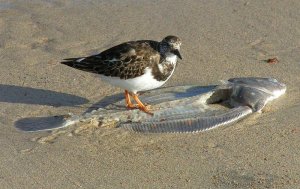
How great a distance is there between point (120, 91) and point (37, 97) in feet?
3.24

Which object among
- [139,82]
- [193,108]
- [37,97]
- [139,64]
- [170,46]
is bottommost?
[193,108]

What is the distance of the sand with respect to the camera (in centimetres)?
604

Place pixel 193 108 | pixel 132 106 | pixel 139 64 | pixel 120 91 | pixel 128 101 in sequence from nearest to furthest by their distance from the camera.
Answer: pixel 139 64 → pixel 193 108 → pixel 132 106 → pixel 128 101 → pixel 120 91

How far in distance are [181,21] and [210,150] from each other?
3.62 m

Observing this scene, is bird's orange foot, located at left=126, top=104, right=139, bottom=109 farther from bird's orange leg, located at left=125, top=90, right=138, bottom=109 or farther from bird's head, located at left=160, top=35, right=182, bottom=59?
bird's head, located at left=160, top=35, right=182, bottom=59

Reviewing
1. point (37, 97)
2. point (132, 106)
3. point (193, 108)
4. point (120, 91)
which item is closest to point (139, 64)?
point (132, 106)

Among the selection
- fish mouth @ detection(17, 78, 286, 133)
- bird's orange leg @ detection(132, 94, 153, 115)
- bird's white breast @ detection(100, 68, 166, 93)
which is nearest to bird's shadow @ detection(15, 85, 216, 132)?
fish mouth @ detection(17, 78, 286, 133)

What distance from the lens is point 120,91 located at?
793 cm

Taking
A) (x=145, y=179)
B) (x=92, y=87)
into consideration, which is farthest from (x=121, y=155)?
(x=92, y=87)

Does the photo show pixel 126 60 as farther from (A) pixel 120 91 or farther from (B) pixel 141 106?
(A) pixel 120 91

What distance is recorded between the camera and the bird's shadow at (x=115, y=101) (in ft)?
22.7

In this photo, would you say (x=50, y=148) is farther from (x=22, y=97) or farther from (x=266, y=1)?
(x=266, y=1)

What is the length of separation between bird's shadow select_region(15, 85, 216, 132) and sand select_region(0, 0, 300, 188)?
97mm

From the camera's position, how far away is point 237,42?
9.02 m
